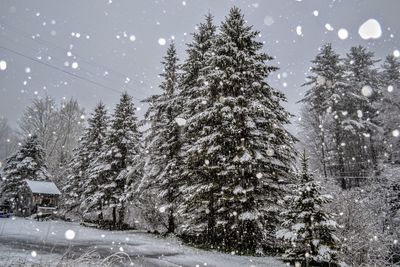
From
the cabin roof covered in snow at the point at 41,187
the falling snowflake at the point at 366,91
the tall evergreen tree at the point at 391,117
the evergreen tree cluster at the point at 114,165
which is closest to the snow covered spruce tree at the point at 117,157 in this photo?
the evergreen tree cluster at the point at 114,165

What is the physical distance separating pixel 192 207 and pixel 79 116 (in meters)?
44.7

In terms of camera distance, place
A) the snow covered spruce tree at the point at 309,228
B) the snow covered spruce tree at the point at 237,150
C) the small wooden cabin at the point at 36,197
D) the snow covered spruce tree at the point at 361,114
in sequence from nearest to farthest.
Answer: the snow covered spruce tree at the point at 309,228, the snow covered spruce tree at the point at 237,150, the snow covered spruce tree at the point at 361,114, the small wooden cabin at the point at 36,197

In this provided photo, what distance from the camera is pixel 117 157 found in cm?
3353

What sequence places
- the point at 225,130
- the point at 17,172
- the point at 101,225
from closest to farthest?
the point at 225,130 → the point at 101,225 → the point at 17,172

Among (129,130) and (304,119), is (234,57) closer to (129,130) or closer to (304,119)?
(129,130)

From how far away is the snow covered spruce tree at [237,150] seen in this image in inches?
656

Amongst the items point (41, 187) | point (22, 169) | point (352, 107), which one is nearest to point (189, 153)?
point (352, 107)

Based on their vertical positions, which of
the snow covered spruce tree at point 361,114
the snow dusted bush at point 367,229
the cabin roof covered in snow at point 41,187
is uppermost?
the snow covered spruce tree at point 361,114

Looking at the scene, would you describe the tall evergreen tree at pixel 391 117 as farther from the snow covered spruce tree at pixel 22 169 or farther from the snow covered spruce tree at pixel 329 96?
the snow covered spruce tree at pixel 22 169

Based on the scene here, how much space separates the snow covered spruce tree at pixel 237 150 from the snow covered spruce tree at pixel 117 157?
46.1ft

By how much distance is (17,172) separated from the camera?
43875 mm

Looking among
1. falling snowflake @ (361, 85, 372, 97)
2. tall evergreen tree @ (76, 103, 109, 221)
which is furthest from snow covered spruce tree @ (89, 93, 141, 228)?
falling snowflake @ (361, 85, 372, 97)

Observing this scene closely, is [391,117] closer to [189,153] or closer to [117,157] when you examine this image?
[189,153]

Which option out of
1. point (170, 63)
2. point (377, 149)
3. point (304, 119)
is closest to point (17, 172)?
point (170, 63)
